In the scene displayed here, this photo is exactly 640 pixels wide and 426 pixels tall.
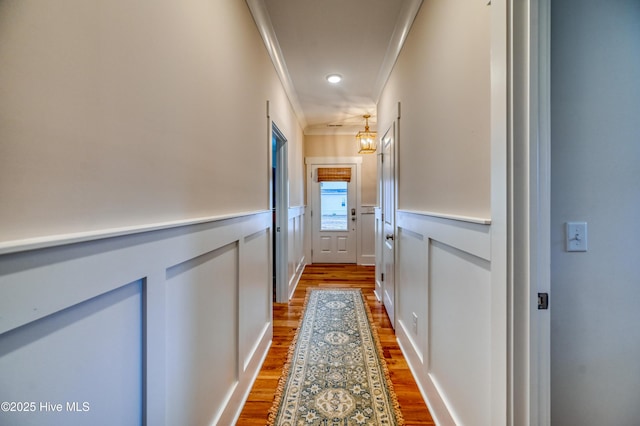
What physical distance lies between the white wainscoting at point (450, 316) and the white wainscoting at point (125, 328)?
1093 millimetres

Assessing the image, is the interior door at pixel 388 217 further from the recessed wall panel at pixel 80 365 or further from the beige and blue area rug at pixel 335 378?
the recessed wall panel at pixel 80 365

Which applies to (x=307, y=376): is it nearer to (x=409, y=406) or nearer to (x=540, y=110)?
(x=409, y=406)

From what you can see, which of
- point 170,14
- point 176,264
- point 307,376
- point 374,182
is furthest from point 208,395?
point 374,182

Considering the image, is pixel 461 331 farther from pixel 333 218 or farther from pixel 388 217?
pixel 333 218

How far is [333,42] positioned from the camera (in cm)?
251

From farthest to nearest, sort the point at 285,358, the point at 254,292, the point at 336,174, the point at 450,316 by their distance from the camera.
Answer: the point at 336,174 → the point at 285,358 → the point at 254,292 → the point at 450,316

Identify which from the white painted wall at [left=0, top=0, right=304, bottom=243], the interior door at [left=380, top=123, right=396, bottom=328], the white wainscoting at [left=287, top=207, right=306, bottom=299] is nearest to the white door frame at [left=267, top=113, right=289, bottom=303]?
the white wainscoting at [left=287, top=207, right=306, bottom=299]

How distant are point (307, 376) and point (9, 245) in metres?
1.86

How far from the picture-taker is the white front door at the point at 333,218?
534 cm

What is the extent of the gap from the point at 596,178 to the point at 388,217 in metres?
2.03

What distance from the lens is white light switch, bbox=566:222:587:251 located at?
3.11 ft

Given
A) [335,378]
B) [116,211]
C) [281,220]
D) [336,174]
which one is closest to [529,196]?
[116,211]

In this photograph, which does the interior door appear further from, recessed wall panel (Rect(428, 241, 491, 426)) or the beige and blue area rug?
recessed wall panel (Rect(428, 241, 491, 426))

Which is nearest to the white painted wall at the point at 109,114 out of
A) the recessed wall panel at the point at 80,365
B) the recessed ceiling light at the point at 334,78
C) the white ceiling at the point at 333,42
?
the recessed wall panel at the point at 80,365
